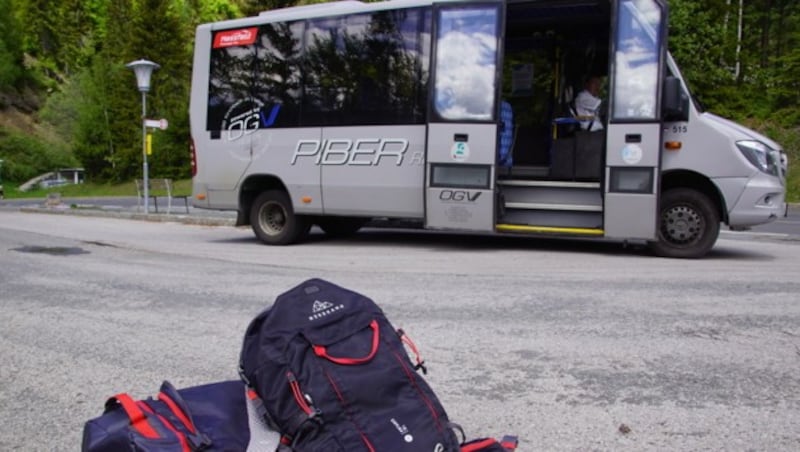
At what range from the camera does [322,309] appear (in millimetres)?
2314

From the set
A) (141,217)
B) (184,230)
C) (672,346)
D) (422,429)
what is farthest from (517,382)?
(141,217)

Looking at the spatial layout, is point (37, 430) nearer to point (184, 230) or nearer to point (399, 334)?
point (399, 334)

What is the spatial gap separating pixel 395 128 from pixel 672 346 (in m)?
5.62

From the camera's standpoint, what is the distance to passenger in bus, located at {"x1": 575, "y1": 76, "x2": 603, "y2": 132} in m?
8.72

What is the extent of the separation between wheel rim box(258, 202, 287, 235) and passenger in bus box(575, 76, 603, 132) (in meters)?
4.65

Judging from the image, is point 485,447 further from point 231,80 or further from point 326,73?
point 231,80

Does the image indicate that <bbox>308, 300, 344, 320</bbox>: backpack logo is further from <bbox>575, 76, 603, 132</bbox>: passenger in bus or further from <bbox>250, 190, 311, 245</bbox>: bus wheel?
<bbox>250, 190, 311, 245</bbox>: bus wheel

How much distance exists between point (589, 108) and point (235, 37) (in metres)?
5.45

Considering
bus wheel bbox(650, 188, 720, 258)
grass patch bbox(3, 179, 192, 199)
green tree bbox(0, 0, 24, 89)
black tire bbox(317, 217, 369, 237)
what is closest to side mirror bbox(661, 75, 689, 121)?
bus wheel bbox(650, 188, 720, 258)

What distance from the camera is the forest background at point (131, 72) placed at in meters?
28.0

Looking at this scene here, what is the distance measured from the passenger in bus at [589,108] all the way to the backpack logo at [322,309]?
7.06 m

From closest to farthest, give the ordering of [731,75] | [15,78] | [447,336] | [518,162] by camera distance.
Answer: [447,336] < [518,162] < [731,75] < [15,78]

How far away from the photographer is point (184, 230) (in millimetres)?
13719

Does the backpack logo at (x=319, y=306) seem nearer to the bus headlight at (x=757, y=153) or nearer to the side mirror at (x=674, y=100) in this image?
the side mirror at (x=674, y=100)
